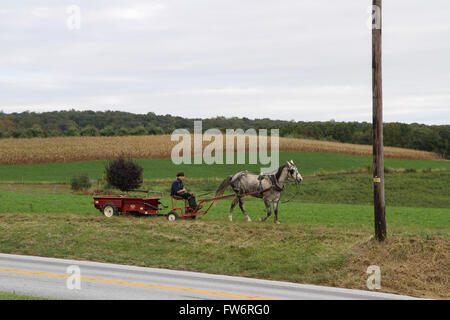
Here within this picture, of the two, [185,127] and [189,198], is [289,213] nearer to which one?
[189,198]

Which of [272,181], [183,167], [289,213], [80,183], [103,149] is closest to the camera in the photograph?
[272,181]

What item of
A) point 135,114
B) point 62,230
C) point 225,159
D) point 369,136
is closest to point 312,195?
point 225,159

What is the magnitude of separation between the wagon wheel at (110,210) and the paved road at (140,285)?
574cm

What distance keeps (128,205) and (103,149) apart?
5999 centimetres

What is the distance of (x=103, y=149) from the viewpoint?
7881cm

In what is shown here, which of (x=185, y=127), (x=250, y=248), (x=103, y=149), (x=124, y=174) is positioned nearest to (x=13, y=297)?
(x=250, y=248)

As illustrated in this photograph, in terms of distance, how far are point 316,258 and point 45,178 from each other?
50.5 m

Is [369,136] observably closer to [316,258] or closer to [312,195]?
[312,195]

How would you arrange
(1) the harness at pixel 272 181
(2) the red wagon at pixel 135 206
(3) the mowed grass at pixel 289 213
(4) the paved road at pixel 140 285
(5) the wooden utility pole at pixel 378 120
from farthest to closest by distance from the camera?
(3) the mowed grass at pixel 289 213 < (2) the red wagon at pixel 135 206 < (1) the harness at pixel 272 181 < (5) the wooden utility pole at pixel 378 120 < (4) the paved road at pixel 140 285

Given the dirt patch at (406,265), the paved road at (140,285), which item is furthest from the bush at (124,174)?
the dirt patch at (406,265)

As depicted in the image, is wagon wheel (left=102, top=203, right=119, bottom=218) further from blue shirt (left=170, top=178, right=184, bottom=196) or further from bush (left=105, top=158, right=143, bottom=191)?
bush (left=105, top=158, right=143, bottom=191)

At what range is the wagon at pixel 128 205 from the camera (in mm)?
20359

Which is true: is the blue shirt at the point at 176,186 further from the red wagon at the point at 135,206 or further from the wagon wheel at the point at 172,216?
the wagon wheel at the point at 172,216
